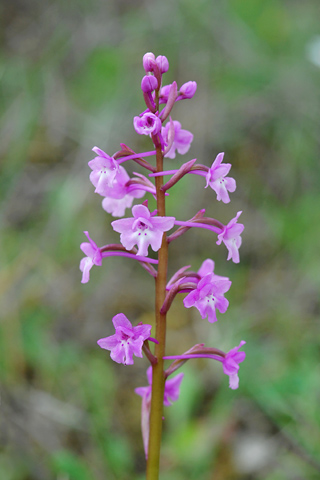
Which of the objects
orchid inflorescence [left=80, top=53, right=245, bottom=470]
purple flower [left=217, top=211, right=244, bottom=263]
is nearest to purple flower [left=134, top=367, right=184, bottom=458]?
orchid inflorescence [left=80, top=53, right=245, bottom=470]

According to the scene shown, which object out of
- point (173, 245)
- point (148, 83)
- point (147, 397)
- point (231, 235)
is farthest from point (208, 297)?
point (173, 245)

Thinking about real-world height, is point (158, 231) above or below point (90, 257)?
above

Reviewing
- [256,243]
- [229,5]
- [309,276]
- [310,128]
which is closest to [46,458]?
[309,276]

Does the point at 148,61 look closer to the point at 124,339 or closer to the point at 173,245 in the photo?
the point at 124,339

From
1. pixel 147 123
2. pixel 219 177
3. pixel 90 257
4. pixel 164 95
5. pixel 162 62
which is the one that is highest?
pixel 162 62

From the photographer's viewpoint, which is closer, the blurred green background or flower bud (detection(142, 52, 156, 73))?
flower bud (detection(142, 52, 156, 73))

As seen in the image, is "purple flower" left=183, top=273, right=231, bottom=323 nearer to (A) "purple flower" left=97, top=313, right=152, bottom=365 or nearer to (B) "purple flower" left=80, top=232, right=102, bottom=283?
(A) "purple flower" left=97, top=313, right=152, bottom=365
